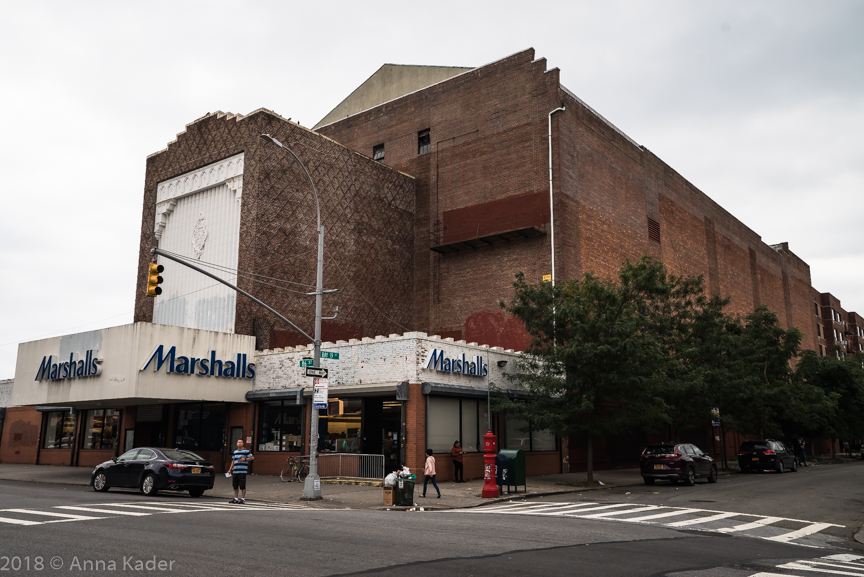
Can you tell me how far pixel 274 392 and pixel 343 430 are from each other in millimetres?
3730

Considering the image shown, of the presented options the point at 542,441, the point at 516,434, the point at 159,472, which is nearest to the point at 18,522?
the point at 159,472

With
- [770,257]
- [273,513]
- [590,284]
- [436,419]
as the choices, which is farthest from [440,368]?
[770,257]

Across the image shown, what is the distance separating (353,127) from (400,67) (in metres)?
5.57

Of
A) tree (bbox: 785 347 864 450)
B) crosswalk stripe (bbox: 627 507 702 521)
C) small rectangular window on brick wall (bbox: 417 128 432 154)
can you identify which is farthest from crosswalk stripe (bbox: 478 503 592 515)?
tree (bbox: 785 347 864 450)

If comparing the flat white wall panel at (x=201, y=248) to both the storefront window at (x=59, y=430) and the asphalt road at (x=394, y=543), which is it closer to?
the storefront window at (x=59, y=430)

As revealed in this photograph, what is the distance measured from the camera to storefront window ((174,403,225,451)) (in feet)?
103

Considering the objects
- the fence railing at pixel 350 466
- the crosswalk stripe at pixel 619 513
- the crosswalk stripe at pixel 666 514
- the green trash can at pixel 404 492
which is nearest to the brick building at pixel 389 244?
the fence railing at pixel 350 466

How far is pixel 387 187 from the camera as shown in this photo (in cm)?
4319

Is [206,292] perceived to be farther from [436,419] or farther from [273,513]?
[273,513]

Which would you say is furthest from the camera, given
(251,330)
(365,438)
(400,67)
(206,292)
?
(400,67)

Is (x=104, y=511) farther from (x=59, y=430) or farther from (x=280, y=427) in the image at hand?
(x=59, y=430)

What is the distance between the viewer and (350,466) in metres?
25.8

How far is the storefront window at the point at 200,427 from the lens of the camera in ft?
103

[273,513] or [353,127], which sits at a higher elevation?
[353,127]
